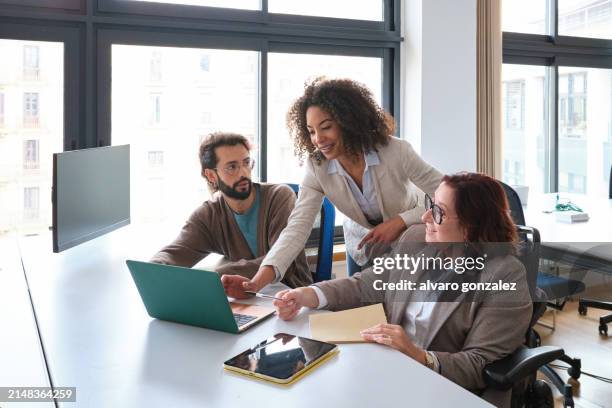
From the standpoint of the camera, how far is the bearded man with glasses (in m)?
2.30

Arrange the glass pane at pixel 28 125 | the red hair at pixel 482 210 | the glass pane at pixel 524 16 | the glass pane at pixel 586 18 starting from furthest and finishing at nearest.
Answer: the glass pane at pixel 586 18 < the glass pane at pixel 524 16 < the glass pane at pixel 28 125 < the red hair at pixel 482 210

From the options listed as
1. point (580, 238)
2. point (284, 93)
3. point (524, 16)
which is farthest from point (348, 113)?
point (524, 16)

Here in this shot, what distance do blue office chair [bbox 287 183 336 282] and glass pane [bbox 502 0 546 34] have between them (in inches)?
108

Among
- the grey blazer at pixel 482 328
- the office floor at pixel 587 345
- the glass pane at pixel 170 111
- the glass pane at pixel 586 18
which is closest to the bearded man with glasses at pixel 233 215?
the grey blazer at pixel 482 328

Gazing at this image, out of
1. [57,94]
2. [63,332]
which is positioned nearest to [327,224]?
[63,332]

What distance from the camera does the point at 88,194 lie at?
8.24ft

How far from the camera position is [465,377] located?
1.43 m

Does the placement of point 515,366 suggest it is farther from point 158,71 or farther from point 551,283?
point 158,71

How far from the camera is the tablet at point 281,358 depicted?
1.28 m

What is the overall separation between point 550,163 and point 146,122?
10.3ft

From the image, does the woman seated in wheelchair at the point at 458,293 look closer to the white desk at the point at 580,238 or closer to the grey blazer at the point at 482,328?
the grey blazer at the point at 482,328

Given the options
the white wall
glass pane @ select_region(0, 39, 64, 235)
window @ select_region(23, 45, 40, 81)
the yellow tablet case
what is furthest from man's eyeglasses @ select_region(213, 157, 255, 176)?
the white wall

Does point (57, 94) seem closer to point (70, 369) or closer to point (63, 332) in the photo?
point (63, 332)

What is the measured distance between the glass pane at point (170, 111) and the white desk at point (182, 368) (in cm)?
156
